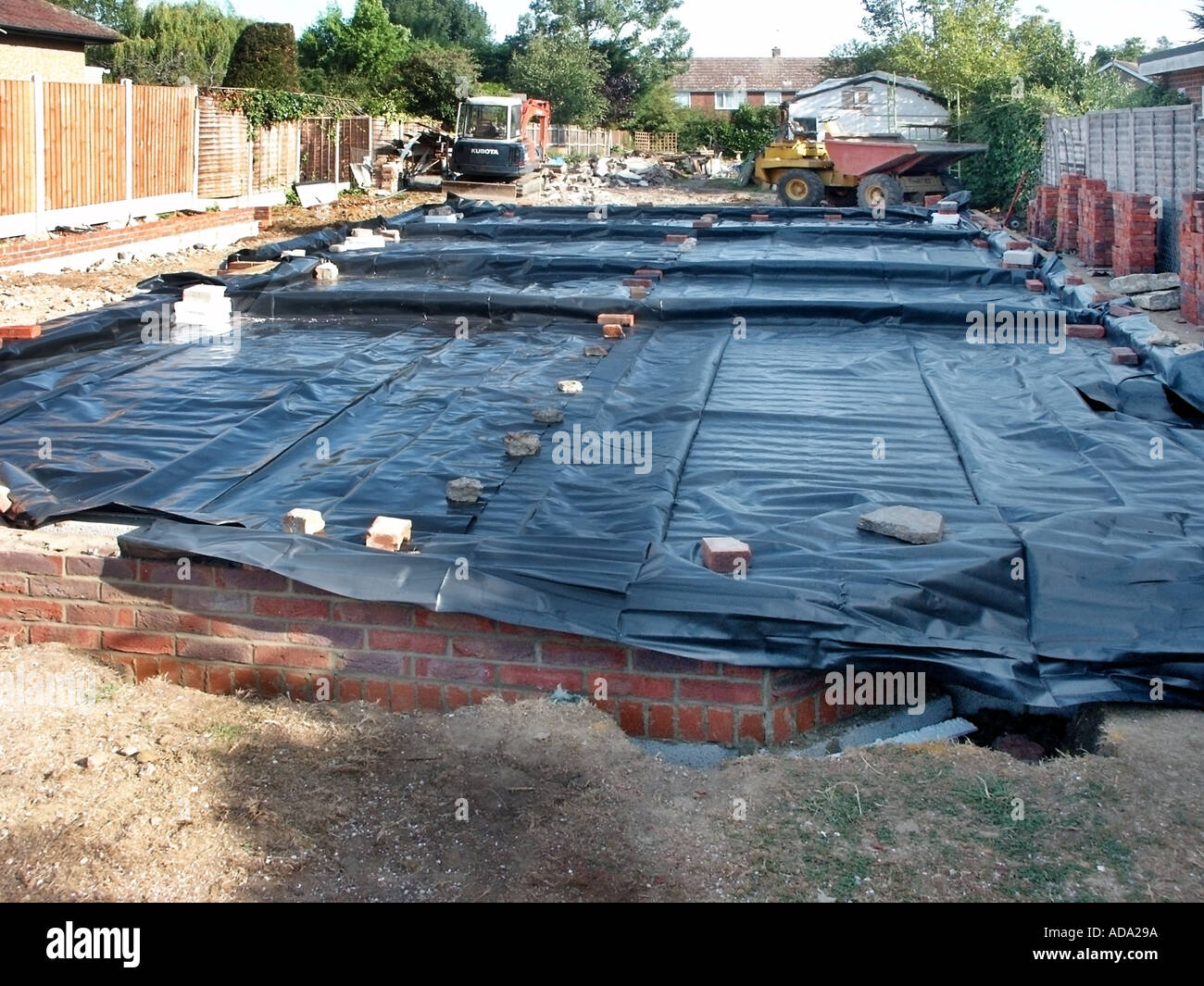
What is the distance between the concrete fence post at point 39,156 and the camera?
13.9m

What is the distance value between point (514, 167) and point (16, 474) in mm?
21746

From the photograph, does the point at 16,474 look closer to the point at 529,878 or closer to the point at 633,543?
the point at 633,543

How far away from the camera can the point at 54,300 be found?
1042 centimetres

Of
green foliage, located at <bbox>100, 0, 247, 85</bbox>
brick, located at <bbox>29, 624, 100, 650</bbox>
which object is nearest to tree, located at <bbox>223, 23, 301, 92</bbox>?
green foliage, located at <bbox>100, 0, 247, 85</bbox>

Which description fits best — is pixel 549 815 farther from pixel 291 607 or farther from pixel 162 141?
pixel 162 141

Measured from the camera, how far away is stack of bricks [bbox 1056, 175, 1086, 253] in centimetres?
1448

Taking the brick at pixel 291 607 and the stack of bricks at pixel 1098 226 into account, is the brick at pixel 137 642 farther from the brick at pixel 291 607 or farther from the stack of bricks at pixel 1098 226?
the stack of bricks at pixel 1098 226

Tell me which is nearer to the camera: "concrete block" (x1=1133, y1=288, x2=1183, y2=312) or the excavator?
"concrete block" (x1=1133, y1=288, x2=1183, y2=312)

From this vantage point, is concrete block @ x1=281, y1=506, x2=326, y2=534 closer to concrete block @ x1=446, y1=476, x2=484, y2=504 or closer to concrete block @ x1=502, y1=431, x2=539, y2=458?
concrete block @ x1=446, y1=476, x2=484, y2=504

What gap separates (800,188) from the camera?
23453 millimetres

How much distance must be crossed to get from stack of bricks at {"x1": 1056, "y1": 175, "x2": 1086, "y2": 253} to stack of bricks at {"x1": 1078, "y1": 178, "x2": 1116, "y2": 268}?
0.65m
